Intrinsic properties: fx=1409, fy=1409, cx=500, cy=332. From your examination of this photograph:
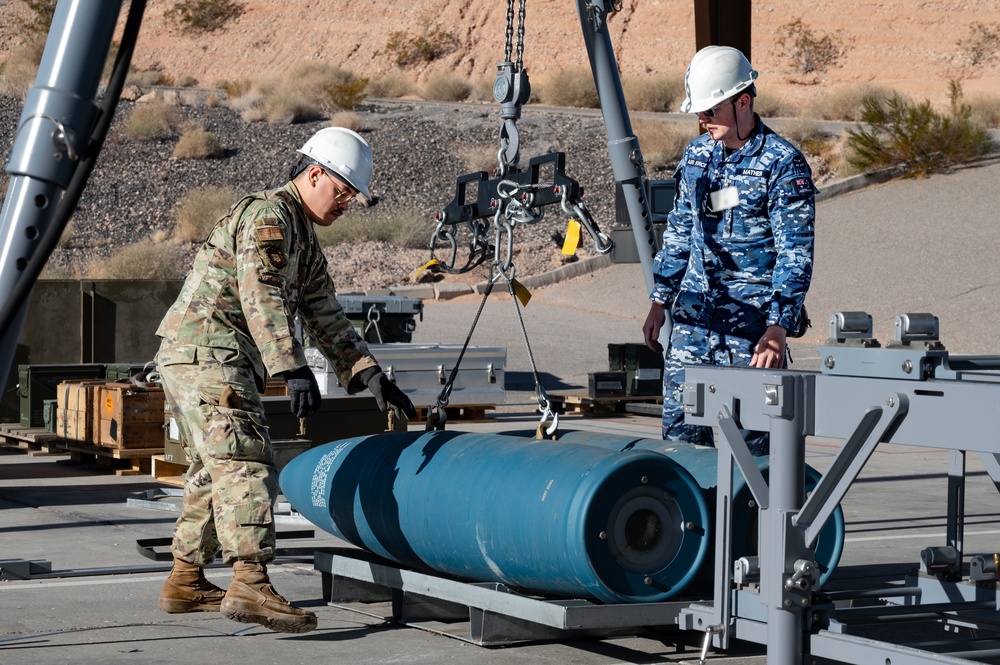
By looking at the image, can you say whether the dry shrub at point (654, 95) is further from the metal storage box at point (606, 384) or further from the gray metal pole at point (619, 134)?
the gray metal pole at point (619, 134)

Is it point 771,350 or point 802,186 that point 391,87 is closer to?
point 802,186

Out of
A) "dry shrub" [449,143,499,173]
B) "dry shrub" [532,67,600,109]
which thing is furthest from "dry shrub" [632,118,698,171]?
"dry shrub" [532,67,600,109]

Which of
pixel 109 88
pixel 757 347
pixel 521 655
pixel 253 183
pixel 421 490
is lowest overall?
pixel 521 655

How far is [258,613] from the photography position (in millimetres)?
5402

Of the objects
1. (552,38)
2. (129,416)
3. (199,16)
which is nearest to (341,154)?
(129,416)

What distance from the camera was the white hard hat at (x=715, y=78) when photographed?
571 centimetres

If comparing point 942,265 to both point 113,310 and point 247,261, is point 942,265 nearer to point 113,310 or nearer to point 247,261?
point 113,310

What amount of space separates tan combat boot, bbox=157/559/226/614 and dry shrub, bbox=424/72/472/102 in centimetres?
4255

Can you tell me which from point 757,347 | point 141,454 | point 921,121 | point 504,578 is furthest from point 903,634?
point 921,121

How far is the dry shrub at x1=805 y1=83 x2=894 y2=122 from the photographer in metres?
41.4

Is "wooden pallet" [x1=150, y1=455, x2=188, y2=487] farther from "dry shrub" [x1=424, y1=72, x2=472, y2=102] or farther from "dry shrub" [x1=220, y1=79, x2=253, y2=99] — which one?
Result: "dry shrub" [x1=424, y1=72, x2=472, y2=102]

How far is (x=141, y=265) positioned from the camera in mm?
25828

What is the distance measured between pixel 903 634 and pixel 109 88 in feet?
13.1

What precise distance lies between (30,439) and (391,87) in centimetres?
3792
